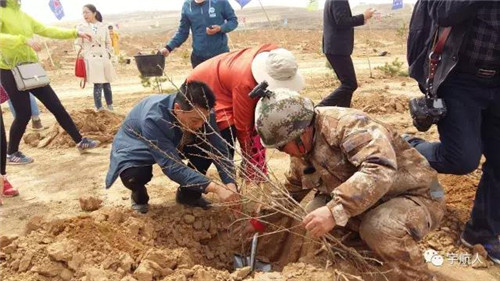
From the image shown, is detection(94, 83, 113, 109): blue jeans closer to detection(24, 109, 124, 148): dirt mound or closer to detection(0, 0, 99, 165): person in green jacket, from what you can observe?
detection(24, 109, 124, 148): dirt mound

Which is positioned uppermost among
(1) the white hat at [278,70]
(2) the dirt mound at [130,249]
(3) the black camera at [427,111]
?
(1) the white hat at [278,70]

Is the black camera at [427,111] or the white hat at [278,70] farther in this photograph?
the white hat at [278,70]

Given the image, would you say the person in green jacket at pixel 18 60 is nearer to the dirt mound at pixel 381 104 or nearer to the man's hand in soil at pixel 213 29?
the man's hand in soil at pixel 213 29

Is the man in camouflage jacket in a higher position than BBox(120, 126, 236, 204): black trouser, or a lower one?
higher

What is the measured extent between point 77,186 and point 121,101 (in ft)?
14.9

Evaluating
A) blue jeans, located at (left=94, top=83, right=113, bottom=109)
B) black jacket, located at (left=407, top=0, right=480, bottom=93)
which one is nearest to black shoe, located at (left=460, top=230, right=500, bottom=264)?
black jacket, located at (left=407, top=0, right=480, bottom=93)

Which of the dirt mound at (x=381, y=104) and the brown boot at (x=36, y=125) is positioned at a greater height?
the brown boot at (x=36, y=125)

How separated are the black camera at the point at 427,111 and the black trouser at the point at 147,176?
1.16m

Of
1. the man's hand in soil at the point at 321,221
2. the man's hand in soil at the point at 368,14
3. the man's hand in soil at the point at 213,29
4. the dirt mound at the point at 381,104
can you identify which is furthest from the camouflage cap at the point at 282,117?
the dirt mound at the point at 381,104

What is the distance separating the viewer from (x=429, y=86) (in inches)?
104

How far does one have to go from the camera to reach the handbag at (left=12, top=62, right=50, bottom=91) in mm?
4266

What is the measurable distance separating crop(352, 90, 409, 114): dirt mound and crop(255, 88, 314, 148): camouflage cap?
4.21 metres

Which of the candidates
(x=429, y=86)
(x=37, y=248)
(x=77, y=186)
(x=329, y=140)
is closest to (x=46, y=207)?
(x=77, y=186)

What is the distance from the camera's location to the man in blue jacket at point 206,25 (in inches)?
203
